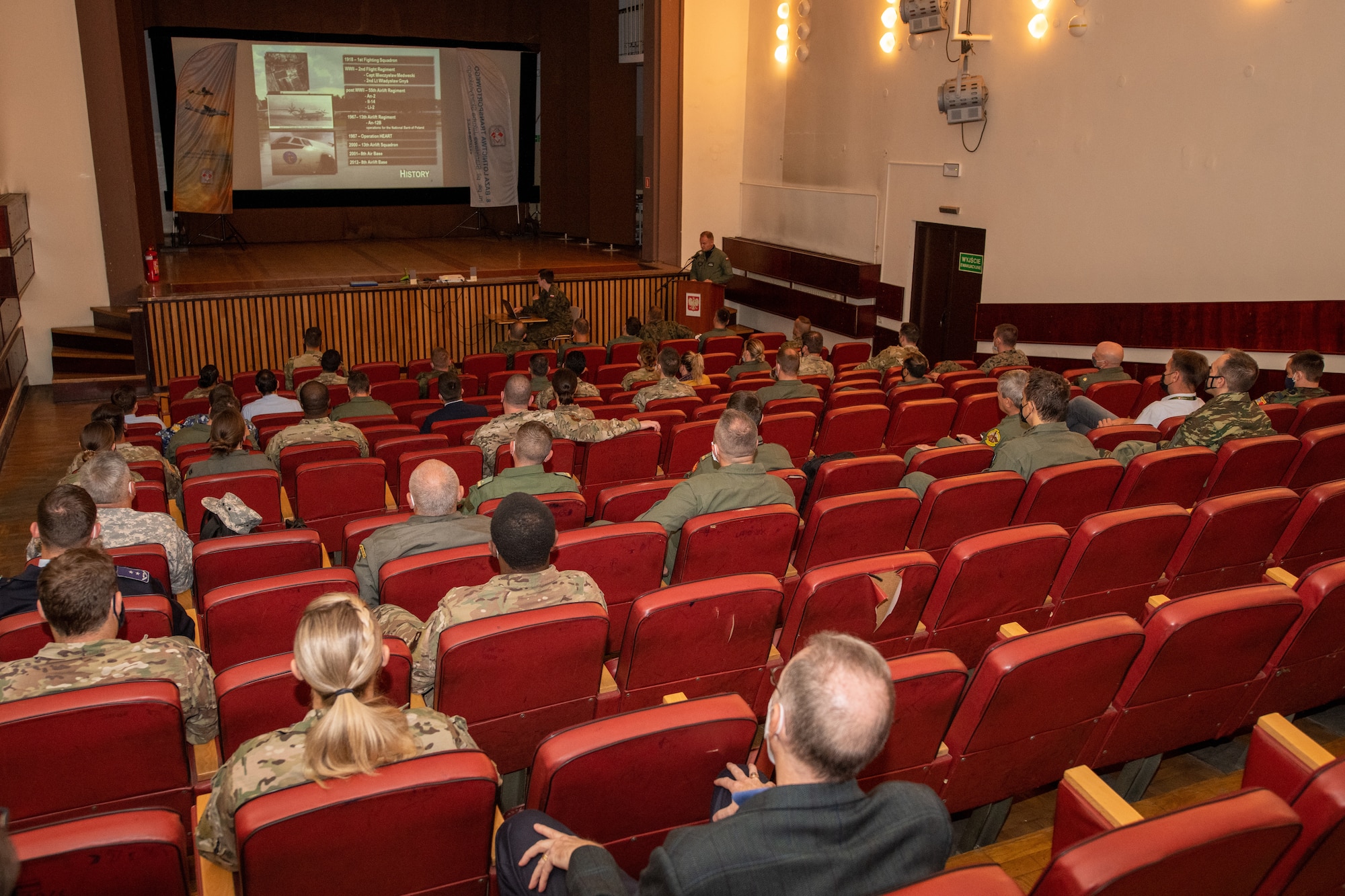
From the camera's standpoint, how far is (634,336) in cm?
1005

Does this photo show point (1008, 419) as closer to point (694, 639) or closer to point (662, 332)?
point (694, 639)

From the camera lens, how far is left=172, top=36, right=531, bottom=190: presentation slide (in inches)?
602

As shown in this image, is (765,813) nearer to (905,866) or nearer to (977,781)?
(905,866)

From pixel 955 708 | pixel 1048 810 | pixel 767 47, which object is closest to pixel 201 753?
pixel 955 708

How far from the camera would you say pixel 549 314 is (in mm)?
11438

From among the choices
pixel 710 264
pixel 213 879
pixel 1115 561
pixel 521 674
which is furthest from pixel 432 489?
pixel 710 264

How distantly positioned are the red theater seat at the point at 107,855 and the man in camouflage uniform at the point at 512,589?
940mm

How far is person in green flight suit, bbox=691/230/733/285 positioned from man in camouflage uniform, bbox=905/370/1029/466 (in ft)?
26.0

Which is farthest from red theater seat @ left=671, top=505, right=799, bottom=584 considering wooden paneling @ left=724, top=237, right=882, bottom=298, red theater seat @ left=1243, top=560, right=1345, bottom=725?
wooden paneling @ left=724, top=237, right=882, bottom=298

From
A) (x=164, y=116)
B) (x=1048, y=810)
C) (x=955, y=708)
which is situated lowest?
(x=1048, y=810)

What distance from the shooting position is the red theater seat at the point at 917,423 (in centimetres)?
568

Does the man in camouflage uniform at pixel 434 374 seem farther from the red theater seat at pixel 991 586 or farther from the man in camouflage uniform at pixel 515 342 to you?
the red theater seat at pixel 991 586

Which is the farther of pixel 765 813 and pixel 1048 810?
pixel 1048 810

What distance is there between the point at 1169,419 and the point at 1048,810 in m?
3.14
